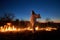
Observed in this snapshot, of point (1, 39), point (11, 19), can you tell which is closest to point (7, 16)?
point (11, 19)

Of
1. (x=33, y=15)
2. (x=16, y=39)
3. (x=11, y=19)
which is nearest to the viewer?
(x=16, y=39)

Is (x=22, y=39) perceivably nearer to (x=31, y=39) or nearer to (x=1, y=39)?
(x=31, y=39)

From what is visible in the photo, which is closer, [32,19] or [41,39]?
[41,39]

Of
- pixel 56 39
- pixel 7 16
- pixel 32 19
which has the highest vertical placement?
pixel 7 16

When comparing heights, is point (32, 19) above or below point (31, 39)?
above

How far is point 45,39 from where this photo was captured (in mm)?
10805

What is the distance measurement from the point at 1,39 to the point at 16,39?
110 centimetres

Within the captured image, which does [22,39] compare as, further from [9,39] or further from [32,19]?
[32,19]

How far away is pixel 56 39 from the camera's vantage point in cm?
1095

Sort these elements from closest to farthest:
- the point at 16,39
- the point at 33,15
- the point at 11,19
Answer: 1. the point at 16,39
2. the point at 33,15
3. the point at 11,19

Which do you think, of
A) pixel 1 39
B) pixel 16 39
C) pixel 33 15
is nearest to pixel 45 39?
pixel 16 39

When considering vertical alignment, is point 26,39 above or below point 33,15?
below

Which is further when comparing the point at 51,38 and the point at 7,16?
the point at 7,16

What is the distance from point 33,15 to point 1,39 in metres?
5.70
